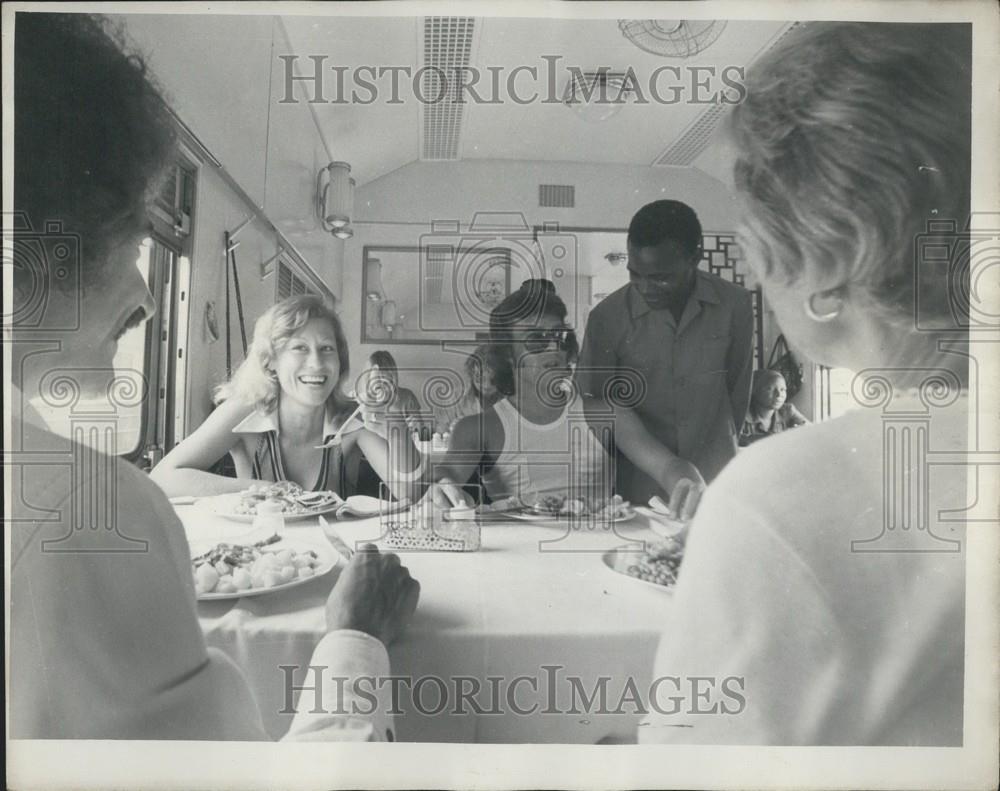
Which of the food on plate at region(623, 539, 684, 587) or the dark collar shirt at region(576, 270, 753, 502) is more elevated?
the dark collar shirt at region(576, 270, 753, 502)

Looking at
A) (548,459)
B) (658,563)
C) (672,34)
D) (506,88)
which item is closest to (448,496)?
(548,459)

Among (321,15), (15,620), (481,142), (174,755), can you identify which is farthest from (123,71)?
(174,755)

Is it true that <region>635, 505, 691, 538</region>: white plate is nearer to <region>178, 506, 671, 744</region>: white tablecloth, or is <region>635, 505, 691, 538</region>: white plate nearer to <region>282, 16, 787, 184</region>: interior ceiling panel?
<region>178, 506, 671, 744</region>: white tablecloth

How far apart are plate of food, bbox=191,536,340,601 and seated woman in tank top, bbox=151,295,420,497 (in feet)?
0.36

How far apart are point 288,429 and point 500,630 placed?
53cm

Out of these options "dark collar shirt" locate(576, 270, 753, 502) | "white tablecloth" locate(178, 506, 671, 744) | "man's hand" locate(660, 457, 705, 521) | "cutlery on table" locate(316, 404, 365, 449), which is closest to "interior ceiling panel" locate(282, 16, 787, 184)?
"dark collar shirt" locate(576, 270, 753, 502)

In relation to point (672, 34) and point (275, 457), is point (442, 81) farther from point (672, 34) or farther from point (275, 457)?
point (275, 457)

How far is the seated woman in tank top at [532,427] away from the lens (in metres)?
1.48

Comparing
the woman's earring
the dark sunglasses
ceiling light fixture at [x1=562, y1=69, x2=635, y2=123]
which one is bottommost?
the dark sunglasses

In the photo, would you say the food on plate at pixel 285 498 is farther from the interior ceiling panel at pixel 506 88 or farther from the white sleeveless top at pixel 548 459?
the interior ceiling panel at pixel 506 88

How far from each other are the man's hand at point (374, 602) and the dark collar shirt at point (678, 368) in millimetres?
432

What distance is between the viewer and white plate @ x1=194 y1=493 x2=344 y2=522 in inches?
58.7

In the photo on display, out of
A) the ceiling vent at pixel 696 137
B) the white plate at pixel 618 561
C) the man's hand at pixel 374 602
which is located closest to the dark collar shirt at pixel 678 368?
the white plate at pixel 618 561

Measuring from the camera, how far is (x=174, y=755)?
151cm
